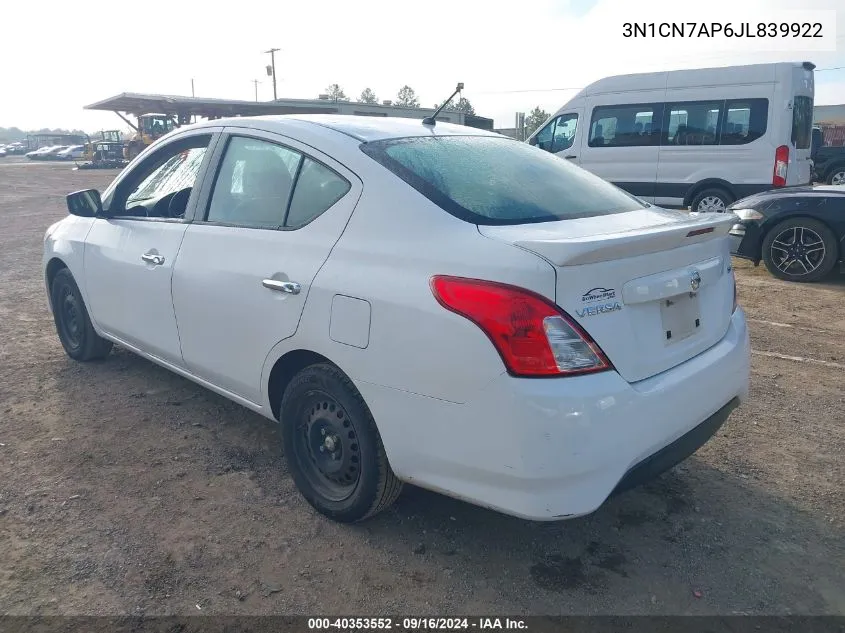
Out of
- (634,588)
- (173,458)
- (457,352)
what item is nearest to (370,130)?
(457,352)

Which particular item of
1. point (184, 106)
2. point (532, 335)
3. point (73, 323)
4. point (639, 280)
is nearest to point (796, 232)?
point (639, 280)

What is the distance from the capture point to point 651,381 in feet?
7.48

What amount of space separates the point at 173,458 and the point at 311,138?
1784 millimetres

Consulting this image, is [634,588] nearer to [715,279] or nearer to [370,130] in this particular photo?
[715,279]

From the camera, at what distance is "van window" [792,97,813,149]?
10343 millimetres

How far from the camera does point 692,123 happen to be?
35.9 ft

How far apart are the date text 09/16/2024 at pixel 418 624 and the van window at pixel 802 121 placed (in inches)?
414

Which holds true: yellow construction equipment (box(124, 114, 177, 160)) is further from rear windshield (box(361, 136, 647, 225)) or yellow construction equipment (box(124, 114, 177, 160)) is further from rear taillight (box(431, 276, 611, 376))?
rear taillight (box(431, 276, 611, 376))

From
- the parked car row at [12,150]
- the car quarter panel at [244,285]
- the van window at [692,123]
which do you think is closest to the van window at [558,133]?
the van window at [692,123]

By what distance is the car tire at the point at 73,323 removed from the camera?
4.61m

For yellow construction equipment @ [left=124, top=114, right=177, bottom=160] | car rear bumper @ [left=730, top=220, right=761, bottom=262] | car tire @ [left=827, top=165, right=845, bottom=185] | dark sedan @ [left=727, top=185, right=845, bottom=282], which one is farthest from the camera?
yellow construction equipment @ [left=124, top=114, right=177, bottom=160]

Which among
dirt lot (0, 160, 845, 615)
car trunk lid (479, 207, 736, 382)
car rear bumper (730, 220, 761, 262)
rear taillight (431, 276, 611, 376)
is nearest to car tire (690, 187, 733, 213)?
car rear bumper (730, 220, 761, 262)

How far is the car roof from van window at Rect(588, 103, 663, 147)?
352 inches

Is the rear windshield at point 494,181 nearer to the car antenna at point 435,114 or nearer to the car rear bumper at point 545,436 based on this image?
the car antenna at point 435,114
